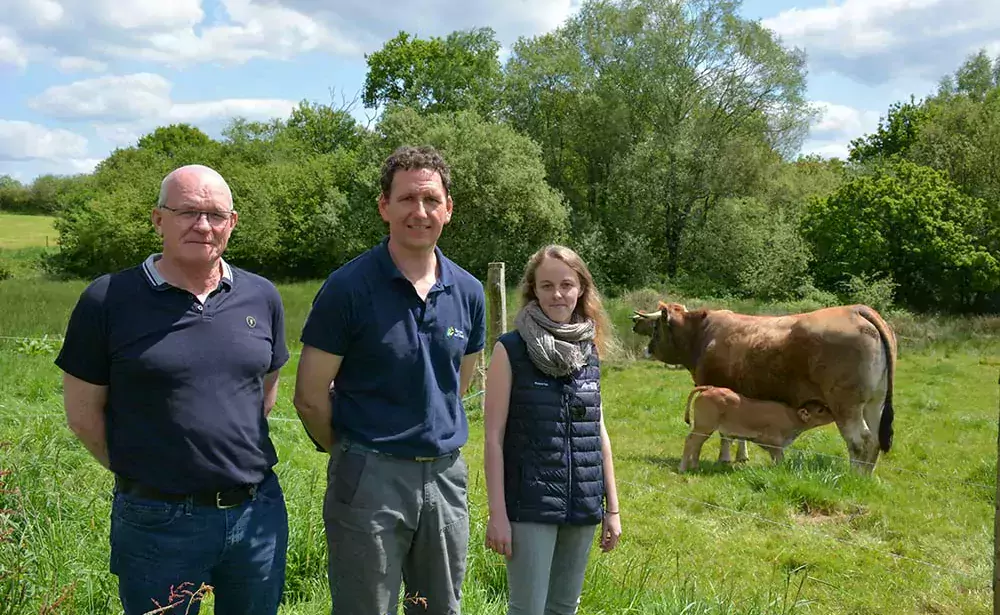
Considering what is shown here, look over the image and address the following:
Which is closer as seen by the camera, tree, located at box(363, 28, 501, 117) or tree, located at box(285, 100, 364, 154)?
tree, located at box(363, 28, 501, 117)

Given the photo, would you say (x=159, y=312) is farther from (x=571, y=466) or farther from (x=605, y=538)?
(x=605, y=538)

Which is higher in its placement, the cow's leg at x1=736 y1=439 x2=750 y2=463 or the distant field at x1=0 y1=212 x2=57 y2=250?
the distant field at x1=0 y1=212 x2=57 y2=250

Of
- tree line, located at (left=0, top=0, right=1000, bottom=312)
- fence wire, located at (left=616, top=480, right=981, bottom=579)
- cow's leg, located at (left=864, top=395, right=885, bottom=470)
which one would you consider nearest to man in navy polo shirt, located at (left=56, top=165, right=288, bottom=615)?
fence wire, located at (left=616, top=480, right=981, bottom=579)

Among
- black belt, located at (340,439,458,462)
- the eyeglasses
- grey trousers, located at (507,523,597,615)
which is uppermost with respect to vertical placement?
the eyeglasses

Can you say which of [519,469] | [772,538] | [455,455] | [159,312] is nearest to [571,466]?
[519,469]

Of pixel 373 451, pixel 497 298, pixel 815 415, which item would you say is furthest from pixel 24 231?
pixel 373 451

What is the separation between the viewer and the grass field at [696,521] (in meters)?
3.77

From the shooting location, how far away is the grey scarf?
298cm

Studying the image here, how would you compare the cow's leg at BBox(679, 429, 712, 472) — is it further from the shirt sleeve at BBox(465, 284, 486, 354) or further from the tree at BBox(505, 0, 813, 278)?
the tree at BBox(505, 0, 813, 278)

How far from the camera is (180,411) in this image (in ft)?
8.14

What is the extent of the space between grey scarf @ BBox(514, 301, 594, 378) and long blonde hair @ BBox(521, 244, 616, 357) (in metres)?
0.10

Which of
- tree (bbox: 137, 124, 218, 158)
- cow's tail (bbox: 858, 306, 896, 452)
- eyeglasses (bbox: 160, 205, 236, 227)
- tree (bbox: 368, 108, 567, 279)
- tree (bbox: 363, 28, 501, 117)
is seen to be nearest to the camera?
eyeglasses (bbox: 160, 205, 236, 227)

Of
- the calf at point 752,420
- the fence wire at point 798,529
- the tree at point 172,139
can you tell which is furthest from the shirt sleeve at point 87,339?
the tree at point 172,139

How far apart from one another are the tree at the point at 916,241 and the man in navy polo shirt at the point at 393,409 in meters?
24.0
